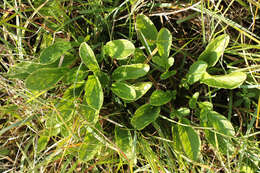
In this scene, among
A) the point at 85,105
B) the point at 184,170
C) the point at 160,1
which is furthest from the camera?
the point at 160,1

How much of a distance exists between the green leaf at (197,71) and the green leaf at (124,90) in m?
0.31

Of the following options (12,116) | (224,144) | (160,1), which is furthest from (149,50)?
(12,116)

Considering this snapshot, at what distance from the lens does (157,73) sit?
1381 millimetres

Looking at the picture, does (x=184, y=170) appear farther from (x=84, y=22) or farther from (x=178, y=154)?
(x=84, y=22)

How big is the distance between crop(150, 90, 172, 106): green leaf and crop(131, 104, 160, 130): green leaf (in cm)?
4

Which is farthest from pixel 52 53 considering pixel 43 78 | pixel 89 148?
pixel 89 148

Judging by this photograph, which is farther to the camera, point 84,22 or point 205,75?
point 84,22

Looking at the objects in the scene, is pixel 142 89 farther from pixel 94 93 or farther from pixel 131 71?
pixel 94 93

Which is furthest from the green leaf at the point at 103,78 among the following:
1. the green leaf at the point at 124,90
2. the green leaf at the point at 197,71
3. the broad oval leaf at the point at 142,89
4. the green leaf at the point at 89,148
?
the green leaf at the point at 197,71

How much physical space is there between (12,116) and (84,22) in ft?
2.01

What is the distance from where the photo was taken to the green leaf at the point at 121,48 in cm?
115

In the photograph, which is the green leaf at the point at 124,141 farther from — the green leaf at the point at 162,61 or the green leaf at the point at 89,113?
the green leaf at the point at 162,61

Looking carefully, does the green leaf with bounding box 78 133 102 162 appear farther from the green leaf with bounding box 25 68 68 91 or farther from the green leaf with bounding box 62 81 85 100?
the green leaf with bounding box 25 68 68 91

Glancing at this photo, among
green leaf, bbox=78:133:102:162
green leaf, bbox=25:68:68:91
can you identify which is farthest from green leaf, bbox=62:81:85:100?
green leaf, bbox=78:133:102:162
